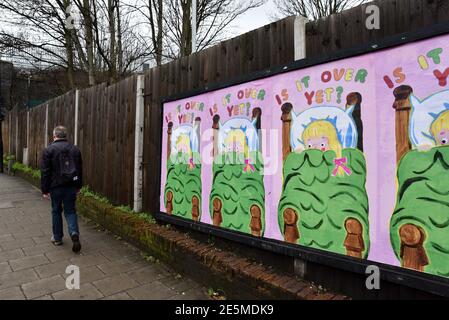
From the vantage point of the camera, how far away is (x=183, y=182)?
4.24m

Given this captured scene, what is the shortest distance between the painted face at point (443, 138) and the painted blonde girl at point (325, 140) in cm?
64

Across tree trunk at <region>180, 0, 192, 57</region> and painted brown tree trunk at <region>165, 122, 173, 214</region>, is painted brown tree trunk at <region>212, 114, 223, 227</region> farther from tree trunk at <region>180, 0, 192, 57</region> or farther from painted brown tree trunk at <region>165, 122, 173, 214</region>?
tree trunk at <region>180, 0, 192, 57</region>

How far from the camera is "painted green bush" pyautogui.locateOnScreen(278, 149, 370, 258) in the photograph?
2.48 m

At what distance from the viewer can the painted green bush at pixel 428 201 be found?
2.07 m

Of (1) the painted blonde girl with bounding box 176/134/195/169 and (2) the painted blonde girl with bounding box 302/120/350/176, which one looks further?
(1) the painted blonde girl with bounding box 176/134/195/169

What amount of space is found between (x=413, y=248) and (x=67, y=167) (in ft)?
14.2

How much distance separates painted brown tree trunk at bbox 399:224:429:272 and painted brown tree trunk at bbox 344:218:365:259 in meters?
0.29

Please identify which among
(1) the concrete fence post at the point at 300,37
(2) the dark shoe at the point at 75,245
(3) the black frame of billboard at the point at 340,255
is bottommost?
(2) the dark shoe at the point at 75,245

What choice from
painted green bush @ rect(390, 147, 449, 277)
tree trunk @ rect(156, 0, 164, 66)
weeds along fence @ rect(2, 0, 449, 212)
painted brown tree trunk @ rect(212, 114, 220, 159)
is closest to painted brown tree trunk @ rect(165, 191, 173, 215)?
weeds along fence @ rect(2, 0, 449, 212)

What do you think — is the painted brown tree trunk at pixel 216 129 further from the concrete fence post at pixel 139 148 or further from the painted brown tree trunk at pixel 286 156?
the concrete fence post at pixel 139 148

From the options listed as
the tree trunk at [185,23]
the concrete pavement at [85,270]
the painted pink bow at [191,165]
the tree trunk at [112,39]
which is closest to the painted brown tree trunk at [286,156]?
the concrete pavement at [85,270]

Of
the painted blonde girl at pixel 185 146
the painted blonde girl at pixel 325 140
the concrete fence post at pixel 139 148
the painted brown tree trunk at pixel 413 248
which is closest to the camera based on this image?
→ the painted brown tree trunk at pixel 413 248

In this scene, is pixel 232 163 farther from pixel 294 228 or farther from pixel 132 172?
pixel 132 172
